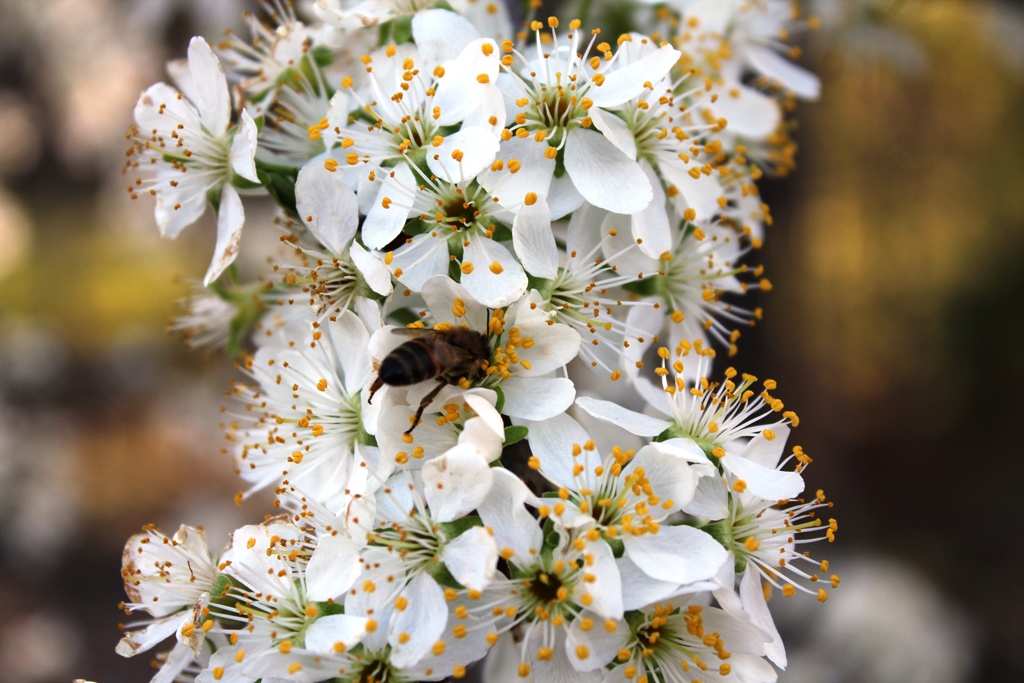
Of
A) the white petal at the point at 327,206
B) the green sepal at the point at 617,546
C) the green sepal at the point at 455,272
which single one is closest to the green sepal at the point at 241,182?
the white petal at the point at 327,206

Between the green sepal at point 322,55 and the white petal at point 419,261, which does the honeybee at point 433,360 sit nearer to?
the white petal at point 419,261

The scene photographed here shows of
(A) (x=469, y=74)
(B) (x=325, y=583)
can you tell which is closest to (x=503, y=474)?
(B) (x=325, y=583)

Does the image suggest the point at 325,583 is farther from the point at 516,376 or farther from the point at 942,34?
the point at 942,34

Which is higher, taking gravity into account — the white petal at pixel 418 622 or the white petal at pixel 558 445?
the white petal at pixel 558 445

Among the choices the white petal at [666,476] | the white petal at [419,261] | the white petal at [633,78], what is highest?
the white petal at [633,78]

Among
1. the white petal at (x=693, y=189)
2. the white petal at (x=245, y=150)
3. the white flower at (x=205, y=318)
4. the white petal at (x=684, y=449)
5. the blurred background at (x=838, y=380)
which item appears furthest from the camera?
the blurred background at (x=838, y=380)

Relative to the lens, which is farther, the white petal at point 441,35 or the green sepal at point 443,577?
the white petal at point 441,35
